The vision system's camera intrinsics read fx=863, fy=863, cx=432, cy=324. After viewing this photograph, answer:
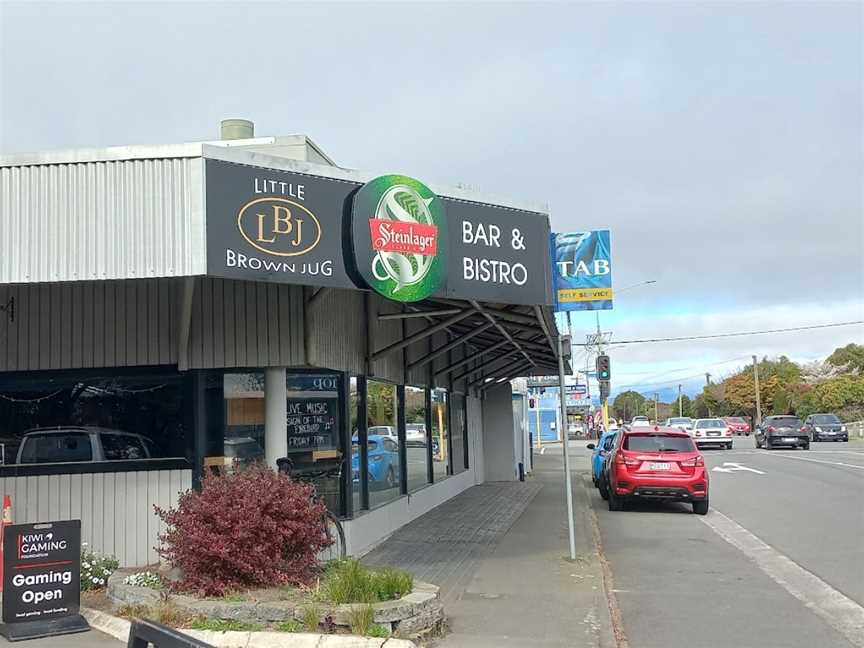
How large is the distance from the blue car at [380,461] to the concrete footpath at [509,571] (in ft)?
2.68

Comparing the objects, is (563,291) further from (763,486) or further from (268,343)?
(763,486)

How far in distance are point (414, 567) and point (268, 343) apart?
3.25 m

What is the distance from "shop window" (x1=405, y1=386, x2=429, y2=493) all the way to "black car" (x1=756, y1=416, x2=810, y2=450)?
28717 mm

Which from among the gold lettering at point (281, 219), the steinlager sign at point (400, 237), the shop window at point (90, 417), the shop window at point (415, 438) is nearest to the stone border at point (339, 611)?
the shop window at point (90, 417)

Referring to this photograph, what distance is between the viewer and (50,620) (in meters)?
7.29

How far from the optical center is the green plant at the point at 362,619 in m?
6.72

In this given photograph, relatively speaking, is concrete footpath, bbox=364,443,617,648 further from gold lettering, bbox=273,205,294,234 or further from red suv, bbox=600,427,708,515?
gold lettering, bbox=273,205,294,234

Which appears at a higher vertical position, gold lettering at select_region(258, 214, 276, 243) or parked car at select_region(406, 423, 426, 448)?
gold lettering at select_region(258, 214, 276, 243)

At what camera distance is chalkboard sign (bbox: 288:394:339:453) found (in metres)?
10.0

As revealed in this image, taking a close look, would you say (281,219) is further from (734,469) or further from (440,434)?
(734,469)

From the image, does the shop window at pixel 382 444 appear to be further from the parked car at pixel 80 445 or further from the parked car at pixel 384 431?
the parked car at pixel 80 445

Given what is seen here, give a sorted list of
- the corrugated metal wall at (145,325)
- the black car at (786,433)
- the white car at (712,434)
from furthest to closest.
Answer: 1. the white car at (712,434)
2. the black car at (786,433)
3. the corrugated metal wall at (145,325)

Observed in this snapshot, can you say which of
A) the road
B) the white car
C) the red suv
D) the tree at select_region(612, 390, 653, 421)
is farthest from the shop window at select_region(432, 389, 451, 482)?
the tree at select_region(612, 390, 653, 421)

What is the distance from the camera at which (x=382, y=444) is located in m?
12.9
